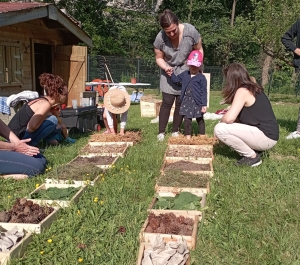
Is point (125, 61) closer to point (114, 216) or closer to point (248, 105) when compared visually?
point (248, 105)

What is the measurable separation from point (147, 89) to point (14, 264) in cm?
2076

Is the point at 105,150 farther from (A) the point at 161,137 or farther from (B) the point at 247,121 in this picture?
(B) the point at 247,121

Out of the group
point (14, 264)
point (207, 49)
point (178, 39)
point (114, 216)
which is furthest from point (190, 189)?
point (207, 49)

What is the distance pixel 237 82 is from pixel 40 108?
2.77m

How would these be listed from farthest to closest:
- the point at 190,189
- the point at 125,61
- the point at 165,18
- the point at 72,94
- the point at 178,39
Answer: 1. the point at 125,61
2. the point at 72,94
3. the point at 178,39
4. the point at 165,18
5. the point at 190,189

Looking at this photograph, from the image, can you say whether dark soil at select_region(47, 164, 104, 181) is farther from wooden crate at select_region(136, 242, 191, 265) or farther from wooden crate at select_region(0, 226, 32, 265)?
wooden crate at select_region(136, 242, 191, 265)

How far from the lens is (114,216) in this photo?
3.50 metres

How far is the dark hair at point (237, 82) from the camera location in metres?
4.84

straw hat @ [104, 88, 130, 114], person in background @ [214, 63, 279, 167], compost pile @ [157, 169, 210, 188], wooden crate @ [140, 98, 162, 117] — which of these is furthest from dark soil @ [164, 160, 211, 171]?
wooden crate @ [140, 98, 162, 117]

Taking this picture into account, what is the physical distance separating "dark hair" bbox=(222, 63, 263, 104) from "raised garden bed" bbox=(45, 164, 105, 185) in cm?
197

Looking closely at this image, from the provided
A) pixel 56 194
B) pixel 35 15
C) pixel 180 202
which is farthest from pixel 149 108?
pixel 180 202

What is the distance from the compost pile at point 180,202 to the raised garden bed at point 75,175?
3.22ft

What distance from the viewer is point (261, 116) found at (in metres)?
4.92

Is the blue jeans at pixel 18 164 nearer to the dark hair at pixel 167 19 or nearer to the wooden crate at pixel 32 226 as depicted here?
the wooden crate at pixel 32 226
